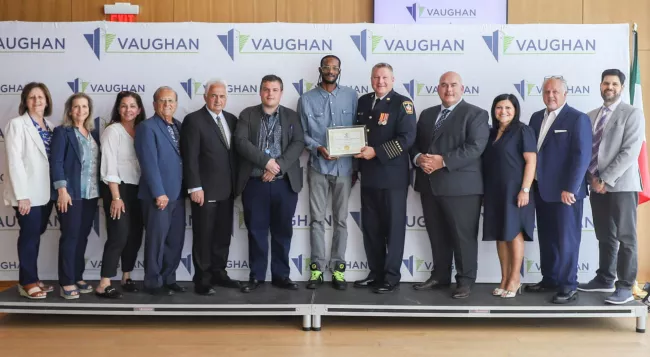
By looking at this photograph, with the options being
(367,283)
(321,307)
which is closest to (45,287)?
(321,307)

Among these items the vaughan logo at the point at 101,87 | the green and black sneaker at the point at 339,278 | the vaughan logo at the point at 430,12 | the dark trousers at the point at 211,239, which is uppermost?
the vaughan logo at the point at 430,12

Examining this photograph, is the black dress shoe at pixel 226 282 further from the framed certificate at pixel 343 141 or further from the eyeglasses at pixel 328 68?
the eyeglasses at pixel 328 68

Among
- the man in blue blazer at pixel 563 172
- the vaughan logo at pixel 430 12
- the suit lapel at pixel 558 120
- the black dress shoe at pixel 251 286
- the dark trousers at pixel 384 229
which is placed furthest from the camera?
the vaughan logo at pixel 430 12

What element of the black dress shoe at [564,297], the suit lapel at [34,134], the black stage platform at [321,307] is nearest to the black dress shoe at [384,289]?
the black stage platform at [321,307]

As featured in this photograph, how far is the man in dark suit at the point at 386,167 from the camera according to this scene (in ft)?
14.4

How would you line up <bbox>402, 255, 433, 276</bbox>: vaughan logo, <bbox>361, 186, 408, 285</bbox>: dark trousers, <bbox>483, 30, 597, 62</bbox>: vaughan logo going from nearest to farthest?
<bbox>361, 186, 408, 285</bbox>: dark trousers < <bbox>483, 30, 597, 62</bbox>: vaughan logo < <bbox>402, 255, 433, 276</bbox>: vaughan logo

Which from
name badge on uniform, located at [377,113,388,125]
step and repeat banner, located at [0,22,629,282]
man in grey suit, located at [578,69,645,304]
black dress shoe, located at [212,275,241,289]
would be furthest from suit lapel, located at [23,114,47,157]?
man in grey suit, located at [578,69,645,304]

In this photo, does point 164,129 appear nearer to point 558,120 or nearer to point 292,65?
point 292,65

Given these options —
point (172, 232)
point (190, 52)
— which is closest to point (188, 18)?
point (190, 52)

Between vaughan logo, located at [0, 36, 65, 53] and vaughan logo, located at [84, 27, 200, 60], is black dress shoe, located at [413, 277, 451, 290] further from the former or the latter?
vaughan logo, located at [0, 36, 65, 53]

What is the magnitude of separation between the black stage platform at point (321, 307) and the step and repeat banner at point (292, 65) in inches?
31.5

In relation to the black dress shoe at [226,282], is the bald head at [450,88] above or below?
above

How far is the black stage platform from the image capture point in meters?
4.03

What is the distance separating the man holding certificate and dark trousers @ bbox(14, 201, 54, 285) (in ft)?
6.76
